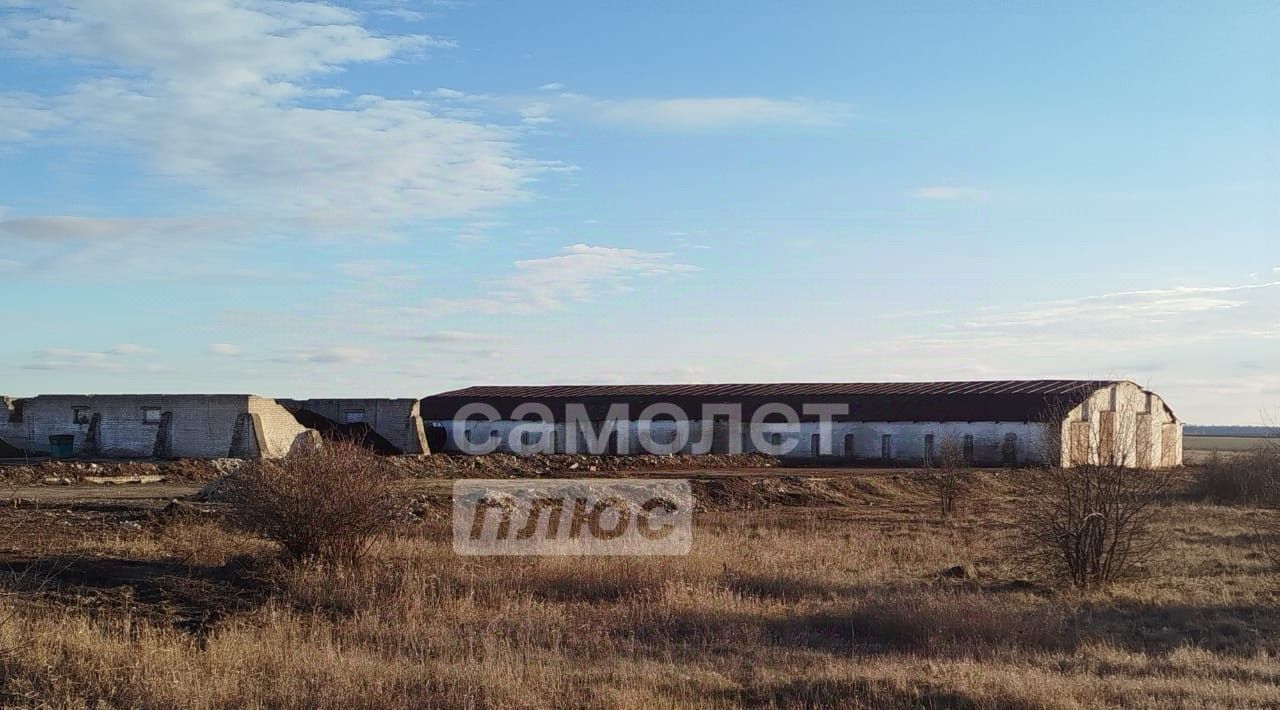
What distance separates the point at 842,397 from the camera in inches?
2451

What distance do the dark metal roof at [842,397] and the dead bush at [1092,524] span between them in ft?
113

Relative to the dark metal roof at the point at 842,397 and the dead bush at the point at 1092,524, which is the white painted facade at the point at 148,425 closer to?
the dark metal roof at the point at 842,397

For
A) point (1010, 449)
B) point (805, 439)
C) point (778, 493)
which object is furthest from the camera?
point (805, 439)

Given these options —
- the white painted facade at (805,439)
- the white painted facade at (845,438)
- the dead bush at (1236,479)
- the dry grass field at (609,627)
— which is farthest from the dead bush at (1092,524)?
the white painted facade at (805,439)

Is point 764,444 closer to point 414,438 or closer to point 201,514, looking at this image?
point 414,438

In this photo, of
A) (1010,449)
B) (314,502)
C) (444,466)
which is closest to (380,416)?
(444,466)

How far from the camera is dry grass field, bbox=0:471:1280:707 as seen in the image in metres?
9.54

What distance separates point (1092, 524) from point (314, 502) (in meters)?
11.3

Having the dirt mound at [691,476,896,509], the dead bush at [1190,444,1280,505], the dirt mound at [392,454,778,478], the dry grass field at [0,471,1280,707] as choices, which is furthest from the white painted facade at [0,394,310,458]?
the dead bush at [1190,444,1280,505]

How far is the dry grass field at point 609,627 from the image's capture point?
376 inches

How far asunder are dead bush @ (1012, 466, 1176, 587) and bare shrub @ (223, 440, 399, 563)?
10.00 m

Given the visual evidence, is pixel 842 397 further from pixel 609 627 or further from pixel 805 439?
pixel 609 627

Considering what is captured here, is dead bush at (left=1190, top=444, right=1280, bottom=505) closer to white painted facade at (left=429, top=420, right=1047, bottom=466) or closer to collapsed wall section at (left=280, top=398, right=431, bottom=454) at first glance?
white painted facade at (left=429, top=420, right=1047, bottom=466)

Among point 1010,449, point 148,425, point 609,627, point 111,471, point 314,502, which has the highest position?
point 148,425
